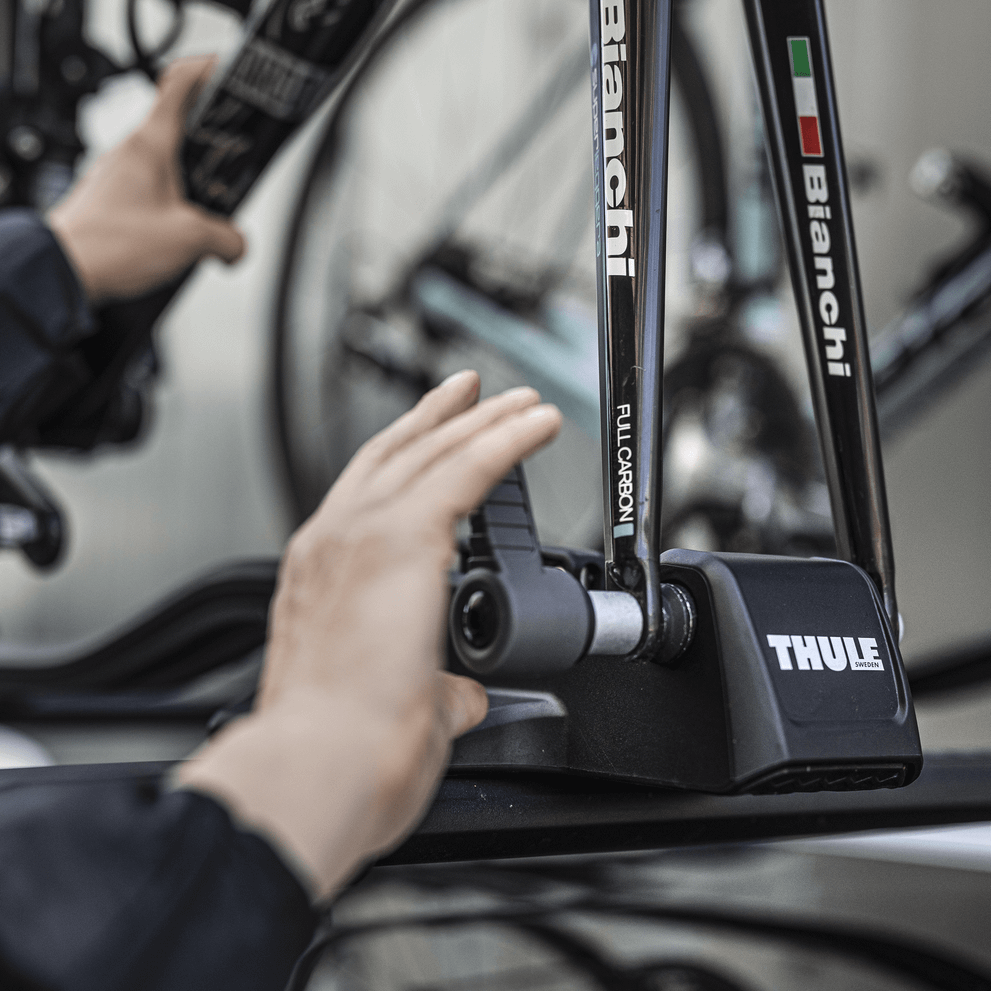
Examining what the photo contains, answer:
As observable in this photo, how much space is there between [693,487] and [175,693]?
29.1 inches

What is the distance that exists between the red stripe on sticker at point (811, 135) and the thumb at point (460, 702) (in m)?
0.28

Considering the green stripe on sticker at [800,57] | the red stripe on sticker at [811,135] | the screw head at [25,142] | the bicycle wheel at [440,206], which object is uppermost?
the green stripe on sticker at [800,57]

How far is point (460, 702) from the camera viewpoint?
338mm

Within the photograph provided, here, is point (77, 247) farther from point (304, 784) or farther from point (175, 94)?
point (304, 784)

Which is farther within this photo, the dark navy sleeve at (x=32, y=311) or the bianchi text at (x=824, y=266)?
the dark navy sleeve at (x=32, y=311)

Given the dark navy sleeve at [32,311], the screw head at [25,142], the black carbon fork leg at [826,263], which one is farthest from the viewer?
the screw head at [25,142]

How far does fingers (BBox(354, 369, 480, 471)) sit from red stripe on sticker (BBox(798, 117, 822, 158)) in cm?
22

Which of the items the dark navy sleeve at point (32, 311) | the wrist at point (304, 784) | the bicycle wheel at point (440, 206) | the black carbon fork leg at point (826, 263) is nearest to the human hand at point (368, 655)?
the wrist at point (304, 784)

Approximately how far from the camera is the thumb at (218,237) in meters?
0.73

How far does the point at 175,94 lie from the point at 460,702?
1.81 feet

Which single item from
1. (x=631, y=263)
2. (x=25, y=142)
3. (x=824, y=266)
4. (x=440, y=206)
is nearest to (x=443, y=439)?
(x=631, y=263)

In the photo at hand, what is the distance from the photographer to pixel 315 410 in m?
1.81

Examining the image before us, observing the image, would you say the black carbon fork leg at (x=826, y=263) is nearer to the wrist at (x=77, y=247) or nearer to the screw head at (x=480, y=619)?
the screw head at (x=480, y=619)

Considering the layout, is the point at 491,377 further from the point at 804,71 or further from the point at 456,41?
the point at 804,71
